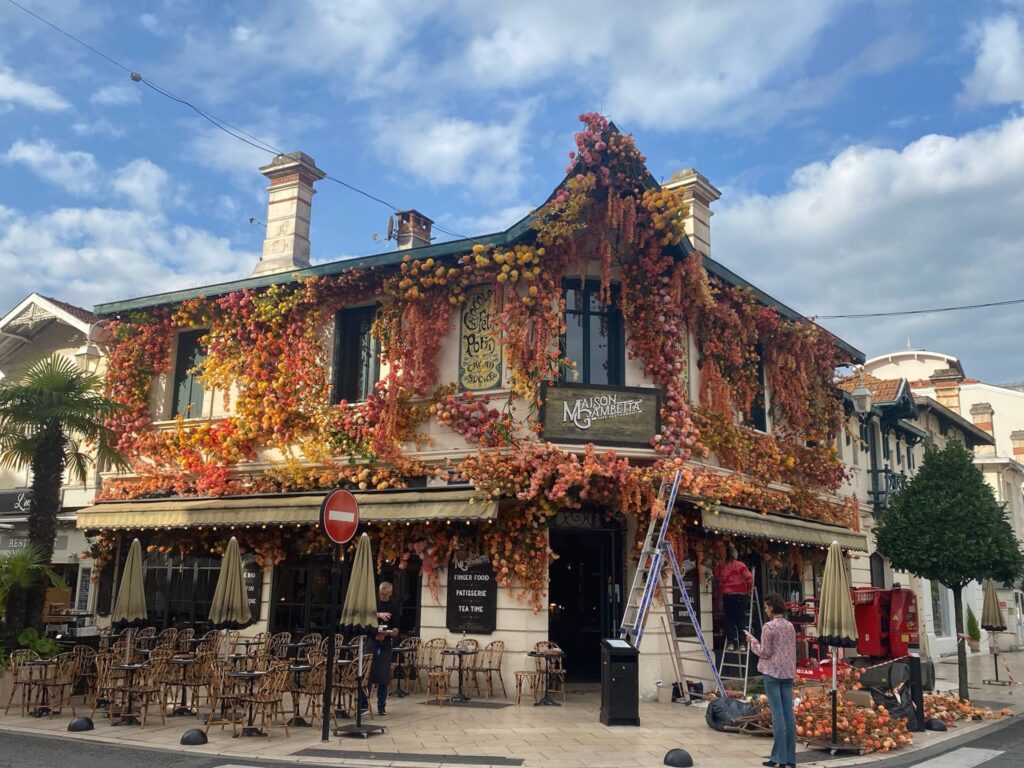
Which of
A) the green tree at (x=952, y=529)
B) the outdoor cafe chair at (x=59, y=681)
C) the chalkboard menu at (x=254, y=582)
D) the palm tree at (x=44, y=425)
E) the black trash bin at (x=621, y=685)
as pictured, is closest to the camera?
the black trash bin at (x=621, y=685)

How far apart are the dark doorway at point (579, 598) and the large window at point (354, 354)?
408cm

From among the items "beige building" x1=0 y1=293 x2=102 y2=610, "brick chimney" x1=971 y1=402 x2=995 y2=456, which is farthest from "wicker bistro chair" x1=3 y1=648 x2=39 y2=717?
"brick chimney" x1=971 y1=402 x2=995 y2=456

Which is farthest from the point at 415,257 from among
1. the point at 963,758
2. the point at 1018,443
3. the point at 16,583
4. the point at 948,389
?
the point at 1018,443

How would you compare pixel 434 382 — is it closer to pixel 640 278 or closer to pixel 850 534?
pixel 640 278

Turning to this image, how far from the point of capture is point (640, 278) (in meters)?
14.5

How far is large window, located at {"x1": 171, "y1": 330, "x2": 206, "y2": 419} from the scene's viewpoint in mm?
17094

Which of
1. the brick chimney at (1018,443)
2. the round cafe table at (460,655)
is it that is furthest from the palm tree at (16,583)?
the brick chimney at (1018,443)

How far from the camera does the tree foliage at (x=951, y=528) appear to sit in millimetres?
14992

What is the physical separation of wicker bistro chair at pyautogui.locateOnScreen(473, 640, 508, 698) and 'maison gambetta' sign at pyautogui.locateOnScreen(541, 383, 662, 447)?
3100 mm

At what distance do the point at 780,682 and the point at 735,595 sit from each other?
16.9ft

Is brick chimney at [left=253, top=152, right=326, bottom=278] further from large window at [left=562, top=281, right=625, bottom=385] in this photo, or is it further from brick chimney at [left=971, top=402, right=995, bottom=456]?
brick chimney at [left=971, top=402, right=995, bottom=456]

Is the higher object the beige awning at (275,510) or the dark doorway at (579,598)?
the beige awning at (275,510)

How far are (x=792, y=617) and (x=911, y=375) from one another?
2451cm

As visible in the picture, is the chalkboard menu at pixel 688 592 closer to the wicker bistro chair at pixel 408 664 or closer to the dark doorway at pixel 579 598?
the dark doorway at pixel 579 598
